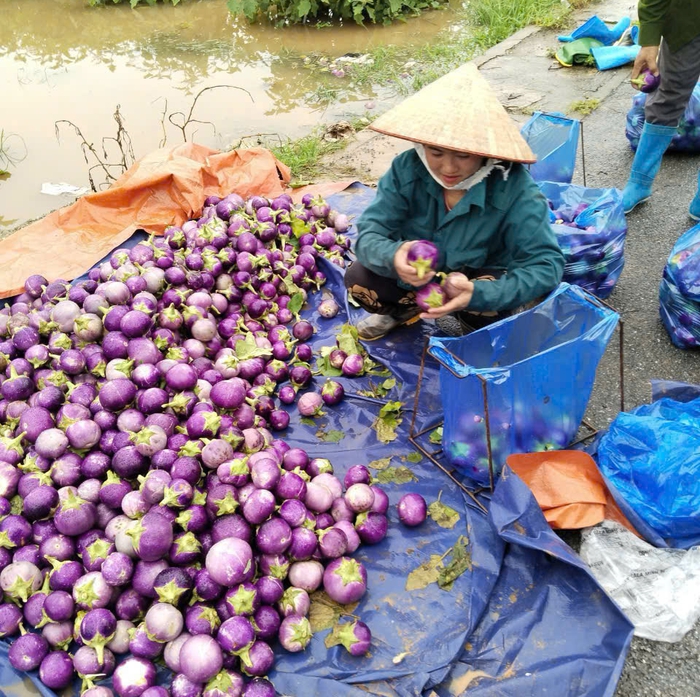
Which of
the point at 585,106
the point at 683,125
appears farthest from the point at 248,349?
the point at 585,106

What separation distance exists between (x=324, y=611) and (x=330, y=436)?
30.8 inches

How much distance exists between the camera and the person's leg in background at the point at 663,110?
323cm

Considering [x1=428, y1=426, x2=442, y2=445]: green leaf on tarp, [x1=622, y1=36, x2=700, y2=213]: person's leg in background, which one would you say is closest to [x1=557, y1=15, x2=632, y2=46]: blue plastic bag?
[x1=622, y1=36, x2=700, y2=213]: person's leg in background

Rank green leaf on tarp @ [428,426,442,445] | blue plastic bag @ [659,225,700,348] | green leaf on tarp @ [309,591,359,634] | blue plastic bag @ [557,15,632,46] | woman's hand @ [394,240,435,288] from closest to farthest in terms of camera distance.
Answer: green leaf on tarp @ [309,591,359,634], woman's hand @ [394,240,435,288], green leaf on tarp @ [428,426,442,445], blue plastic bag @ [659,225,700,348], blue plastic bag @ [557,15,632,46]

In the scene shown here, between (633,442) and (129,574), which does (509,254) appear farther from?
(129,574)

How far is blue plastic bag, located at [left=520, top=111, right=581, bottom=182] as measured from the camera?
138 inches

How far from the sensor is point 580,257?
291cm

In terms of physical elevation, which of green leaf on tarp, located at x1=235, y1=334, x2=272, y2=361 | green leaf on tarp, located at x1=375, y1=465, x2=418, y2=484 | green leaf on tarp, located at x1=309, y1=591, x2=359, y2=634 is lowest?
green leaf on tarp, located at x1=309, y1=591, x2=359, y2=634

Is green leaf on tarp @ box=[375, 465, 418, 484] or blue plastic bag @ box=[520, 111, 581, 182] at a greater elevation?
blue plastic bag @ box=[520, 111, 581, 182]

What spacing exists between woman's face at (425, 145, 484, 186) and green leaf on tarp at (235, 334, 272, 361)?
1074 mm

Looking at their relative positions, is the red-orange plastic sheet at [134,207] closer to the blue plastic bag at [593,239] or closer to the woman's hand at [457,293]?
the blue plastic bag at [593,239]

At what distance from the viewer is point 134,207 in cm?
387

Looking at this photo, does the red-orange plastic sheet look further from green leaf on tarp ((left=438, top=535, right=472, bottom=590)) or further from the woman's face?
green leaf on tarp ((left=438, top=535, right=472, bottom=590))

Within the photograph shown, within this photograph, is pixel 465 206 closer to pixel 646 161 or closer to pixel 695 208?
pixel 646 161
